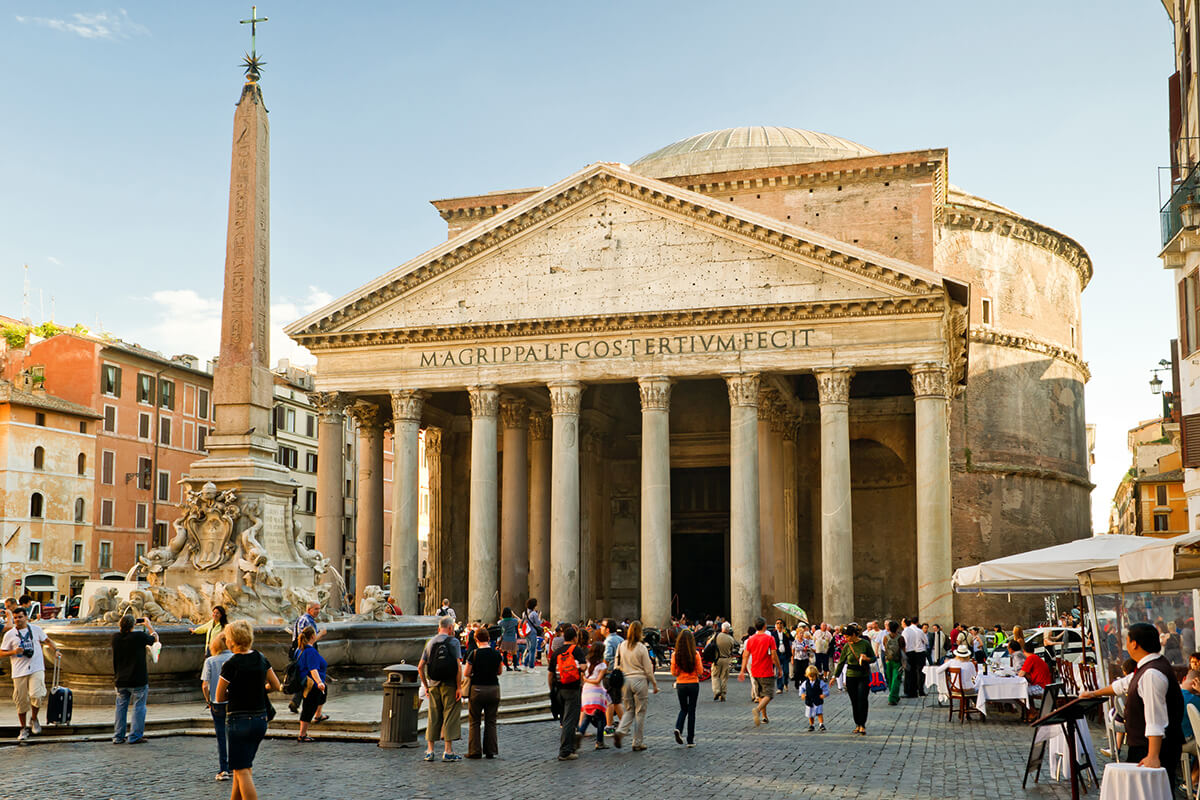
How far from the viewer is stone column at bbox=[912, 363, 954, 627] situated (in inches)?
1027

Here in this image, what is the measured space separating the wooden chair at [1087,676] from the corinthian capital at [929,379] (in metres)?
12.6

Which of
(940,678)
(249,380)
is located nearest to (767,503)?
(940,678)

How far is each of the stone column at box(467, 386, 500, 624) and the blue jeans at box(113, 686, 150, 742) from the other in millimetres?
17881

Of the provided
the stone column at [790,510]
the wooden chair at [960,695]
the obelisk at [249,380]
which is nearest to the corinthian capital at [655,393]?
the stone column at [790,510]

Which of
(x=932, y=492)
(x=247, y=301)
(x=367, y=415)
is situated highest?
(x=367, y=415)

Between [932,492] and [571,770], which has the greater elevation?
[932,492]

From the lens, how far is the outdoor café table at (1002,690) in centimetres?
1458

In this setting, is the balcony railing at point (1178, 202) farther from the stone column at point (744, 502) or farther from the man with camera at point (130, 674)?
the man with camera at point (130, 674)

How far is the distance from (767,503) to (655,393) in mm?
4291

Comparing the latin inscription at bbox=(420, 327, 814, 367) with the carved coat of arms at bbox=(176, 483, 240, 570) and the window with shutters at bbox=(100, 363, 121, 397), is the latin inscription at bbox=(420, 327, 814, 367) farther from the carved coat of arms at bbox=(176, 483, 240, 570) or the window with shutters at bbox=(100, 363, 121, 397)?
the window with shutters at bbox=(100, 363, 121, 397)

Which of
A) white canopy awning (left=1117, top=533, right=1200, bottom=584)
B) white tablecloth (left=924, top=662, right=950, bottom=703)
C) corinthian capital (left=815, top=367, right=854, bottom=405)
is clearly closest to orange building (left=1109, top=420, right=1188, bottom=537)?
corinthian capital (left=815, top=367, right=854, bottom=405)

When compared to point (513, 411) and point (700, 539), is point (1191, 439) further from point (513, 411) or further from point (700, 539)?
point (700, 539)

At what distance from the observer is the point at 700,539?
3738 cm

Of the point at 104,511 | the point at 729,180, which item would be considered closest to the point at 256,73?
the point at 729,180
